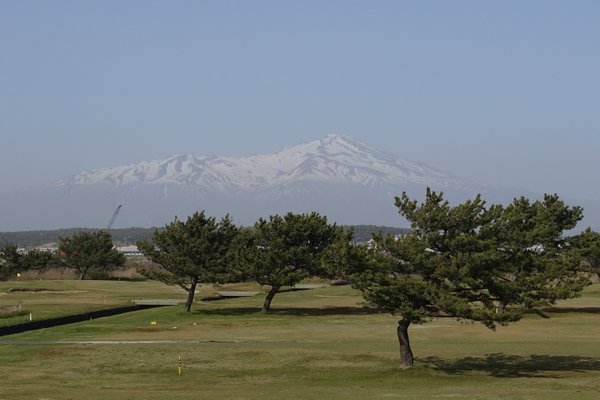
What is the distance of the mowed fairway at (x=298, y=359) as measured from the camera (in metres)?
46.0

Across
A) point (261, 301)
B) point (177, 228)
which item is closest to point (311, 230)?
point (177, 228)

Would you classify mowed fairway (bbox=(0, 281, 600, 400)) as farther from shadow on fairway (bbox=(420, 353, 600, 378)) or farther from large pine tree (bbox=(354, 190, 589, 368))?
large pine tree (bbox=(354, 190, 589, 368))

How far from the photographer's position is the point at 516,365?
Result: 55.9m

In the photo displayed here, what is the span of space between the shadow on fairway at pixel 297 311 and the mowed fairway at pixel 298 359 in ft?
Result: 11.0

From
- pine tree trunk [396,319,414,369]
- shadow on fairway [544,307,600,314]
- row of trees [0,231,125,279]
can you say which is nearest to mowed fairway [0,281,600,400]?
pine tree trunk [396,319,414,369]

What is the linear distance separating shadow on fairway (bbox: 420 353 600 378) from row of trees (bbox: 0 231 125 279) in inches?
5321

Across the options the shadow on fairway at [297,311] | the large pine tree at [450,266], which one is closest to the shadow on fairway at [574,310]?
the shadow on fairway at [297,311]

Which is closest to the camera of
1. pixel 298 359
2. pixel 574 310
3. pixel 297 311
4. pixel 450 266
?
pixel 450 266

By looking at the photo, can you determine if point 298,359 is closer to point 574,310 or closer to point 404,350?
point 404,350

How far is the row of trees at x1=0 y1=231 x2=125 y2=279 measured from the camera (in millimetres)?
183000

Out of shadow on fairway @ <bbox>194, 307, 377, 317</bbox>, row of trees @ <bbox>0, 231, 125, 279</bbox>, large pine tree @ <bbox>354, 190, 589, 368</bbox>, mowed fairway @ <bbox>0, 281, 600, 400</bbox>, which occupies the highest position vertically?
row of trees @ <bbox>0, 231, 125, 279</bbox>

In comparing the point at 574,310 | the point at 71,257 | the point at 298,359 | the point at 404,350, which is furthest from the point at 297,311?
the point at 71,257

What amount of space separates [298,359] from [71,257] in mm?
133691

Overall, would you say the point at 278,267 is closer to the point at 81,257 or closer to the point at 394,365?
the point at 394,365
